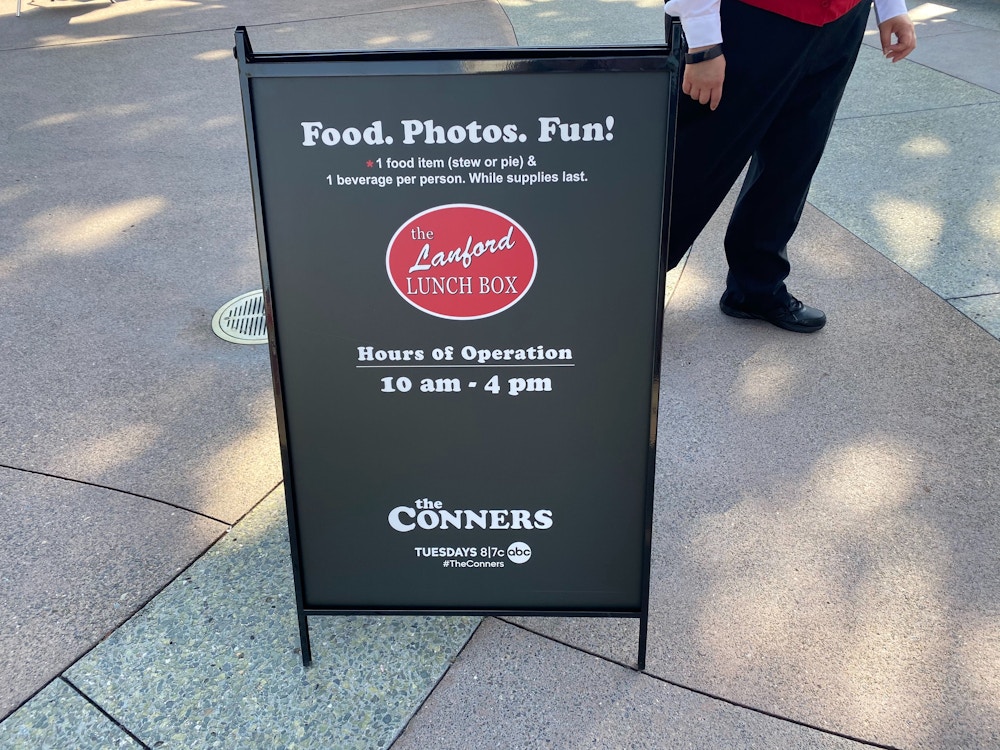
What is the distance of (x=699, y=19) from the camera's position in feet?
9.45

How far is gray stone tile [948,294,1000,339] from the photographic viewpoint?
3922mm

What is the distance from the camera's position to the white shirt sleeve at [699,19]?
9.42ft

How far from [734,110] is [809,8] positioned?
394mm

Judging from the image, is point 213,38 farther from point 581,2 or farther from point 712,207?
point 712,207

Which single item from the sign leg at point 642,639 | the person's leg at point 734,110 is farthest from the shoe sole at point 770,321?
the sign leg at point 642,639

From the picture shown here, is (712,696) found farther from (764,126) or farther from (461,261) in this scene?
(764,126)

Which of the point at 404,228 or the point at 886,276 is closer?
the point at 404,228

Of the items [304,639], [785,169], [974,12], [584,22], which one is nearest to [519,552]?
[304,639]

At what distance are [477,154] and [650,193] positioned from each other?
368 millimetres

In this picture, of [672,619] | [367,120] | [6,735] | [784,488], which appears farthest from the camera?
[784,488]

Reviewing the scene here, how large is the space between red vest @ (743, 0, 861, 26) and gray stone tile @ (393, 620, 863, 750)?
217 cm

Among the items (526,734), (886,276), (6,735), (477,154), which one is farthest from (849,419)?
(6,735)

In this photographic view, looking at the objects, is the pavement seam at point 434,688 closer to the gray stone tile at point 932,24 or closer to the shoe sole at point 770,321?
the shoe sole at point 770,321

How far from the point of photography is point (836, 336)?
3.91 metres
